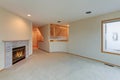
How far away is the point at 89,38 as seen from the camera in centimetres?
494

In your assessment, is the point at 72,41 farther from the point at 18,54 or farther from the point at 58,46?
the point at 18,54

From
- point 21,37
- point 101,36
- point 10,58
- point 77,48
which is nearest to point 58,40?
point 77,48

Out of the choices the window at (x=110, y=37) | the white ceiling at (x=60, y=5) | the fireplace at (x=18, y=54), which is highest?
the white ceiling at (x=60, y=5)

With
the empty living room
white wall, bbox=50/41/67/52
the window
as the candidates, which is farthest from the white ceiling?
white wall, bbox=50/41/67/52

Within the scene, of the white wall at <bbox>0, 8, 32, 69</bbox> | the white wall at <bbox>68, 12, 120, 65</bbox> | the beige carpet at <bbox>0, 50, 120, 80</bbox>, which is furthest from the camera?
the white wall at <bbox>68, 12, 120, 65</bbox>

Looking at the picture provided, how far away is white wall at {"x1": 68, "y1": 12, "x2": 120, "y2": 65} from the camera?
13.2 feet

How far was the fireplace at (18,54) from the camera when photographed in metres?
4.12

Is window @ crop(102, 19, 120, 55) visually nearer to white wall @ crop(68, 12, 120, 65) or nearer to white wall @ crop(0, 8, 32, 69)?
white wall @ crop(68, 12, 120, 65)

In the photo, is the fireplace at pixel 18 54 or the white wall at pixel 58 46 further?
the white wall at pixel 58 46

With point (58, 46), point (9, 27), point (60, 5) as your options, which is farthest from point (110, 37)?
point (9, 27)

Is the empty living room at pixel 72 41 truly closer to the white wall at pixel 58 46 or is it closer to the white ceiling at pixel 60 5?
the white ceiling at pixel 60 5

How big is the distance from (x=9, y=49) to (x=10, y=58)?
0.37m

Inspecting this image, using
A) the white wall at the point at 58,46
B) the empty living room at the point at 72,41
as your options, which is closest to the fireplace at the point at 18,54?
the empty living room at the point at 72,41

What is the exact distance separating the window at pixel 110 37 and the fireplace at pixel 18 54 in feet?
13.2
